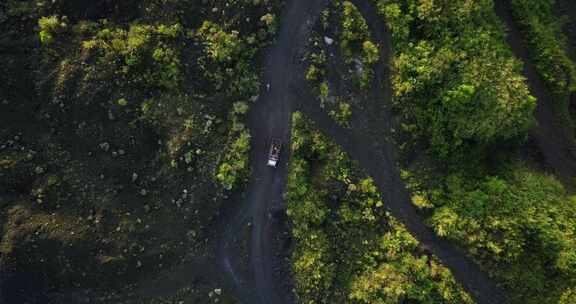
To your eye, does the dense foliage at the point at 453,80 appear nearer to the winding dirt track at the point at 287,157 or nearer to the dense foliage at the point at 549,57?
the winding dirt track at the point at 287,157

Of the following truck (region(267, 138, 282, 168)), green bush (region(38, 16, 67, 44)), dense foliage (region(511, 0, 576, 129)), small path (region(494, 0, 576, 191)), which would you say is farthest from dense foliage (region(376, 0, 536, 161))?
green bush (region(38, 16, 67, 44))

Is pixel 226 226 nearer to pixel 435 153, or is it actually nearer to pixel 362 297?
pixel 362 297

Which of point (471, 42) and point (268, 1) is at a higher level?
point (268, 1)

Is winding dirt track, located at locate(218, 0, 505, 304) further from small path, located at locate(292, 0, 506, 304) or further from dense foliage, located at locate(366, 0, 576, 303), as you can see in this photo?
dense foliage, located at locate(366, 0, 576, 303)

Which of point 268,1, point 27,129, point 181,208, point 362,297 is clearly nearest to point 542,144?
point 362,297

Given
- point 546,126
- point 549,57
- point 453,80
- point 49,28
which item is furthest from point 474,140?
point 49,28

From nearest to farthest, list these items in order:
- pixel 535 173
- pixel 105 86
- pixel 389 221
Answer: pixel 105 86 < pixel 389 221 < pixel 535 173

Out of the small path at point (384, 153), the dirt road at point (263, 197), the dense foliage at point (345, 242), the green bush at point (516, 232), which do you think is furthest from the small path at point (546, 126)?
the dirt road at point (263, 197)
